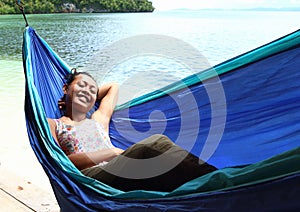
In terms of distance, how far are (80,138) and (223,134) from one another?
2.04 ft

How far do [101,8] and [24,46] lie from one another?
52.7 meters

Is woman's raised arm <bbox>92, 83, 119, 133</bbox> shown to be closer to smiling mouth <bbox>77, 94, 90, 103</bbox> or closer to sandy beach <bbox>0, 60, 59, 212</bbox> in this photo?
smiling mouth <bbox>77, 94, 90, 103</bbox>

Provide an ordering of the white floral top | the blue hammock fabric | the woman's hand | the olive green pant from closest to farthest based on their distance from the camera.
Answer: the blue hammock fabric → the olive green pant → the woman's hand → the white floral top

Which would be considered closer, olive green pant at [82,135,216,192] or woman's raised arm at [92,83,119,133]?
olive green pant at [82,135,216,192]

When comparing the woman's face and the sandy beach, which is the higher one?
the woman's face

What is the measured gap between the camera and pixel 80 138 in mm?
1681

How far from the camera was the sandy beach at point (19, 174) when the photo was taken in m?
1.75

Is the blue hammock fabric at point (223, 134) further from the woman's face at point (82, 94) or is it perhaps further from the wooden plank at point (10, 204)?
the wooden plank at point (10, 204)

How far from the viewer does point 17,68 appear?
8.15 meters

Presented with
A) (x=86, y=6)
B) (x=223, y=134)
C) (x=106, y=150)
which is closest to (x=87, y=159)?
(x=106, y=150)

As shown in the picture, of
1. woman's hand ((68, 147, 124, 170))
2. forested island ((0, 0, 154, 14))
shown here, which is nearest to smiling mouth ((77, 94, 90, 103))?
woman's hand ((68, 147, 124, 170))

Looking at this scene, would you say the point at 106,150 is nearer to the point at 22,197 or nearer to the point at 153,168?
the point at 153,168

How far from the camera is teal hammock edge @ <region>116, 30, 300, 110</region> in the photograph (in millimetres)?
1622

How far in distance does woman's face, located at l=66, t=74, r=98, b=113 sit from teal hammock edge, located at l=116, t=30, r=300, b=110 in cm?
30
